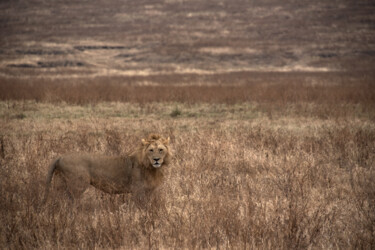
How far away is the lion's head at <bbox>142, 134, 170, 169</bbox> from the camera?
4770mm

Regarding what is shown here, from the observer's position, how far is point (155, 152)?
4.82m

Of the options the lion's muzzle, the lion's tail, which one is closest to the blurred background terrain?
the lion's tail

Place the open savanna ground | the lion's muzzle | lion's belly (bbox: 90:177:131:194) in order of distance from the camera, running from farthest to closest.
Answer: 1. lion's belly (bbox: 90:177:131:194)
2. the lion's muzzle
3. the open savanna ground

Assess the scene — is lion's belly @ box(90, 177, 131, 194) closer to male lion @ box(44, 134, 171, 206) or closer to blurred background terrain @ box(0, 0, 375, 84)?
male lion @ box(44, 134, 171, 206)

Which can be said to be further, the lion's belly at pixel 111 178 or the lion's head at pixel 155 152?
the lion's belly at pixel 111 178

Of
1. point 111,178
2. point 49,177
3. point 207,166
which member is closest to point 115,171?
point 111,178

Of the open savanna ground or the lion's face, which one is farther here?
the lion's face

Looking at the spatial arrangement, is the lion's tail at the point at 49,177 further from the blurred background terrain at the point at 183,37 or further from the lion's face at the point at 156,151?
the blurred background terrain at the point at 183,37

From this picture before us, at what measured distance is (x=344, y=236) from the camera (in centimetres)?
421

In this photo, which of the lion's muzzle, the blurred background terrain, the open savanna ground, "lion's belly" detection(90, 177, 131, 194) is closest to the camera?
the open savanna ground

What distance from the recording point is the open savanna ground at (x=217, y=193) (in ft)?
13.5

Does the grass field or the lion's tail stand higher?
the lion's tail

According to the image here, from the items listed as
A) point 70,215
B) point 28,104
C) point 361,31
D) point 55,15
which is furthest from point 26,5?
point 70,215

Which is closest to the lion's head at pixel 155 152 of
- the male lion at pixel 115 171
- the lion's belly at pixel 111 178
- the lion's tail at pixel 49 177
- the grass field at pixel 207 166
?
the male lion at pixel 115 171
